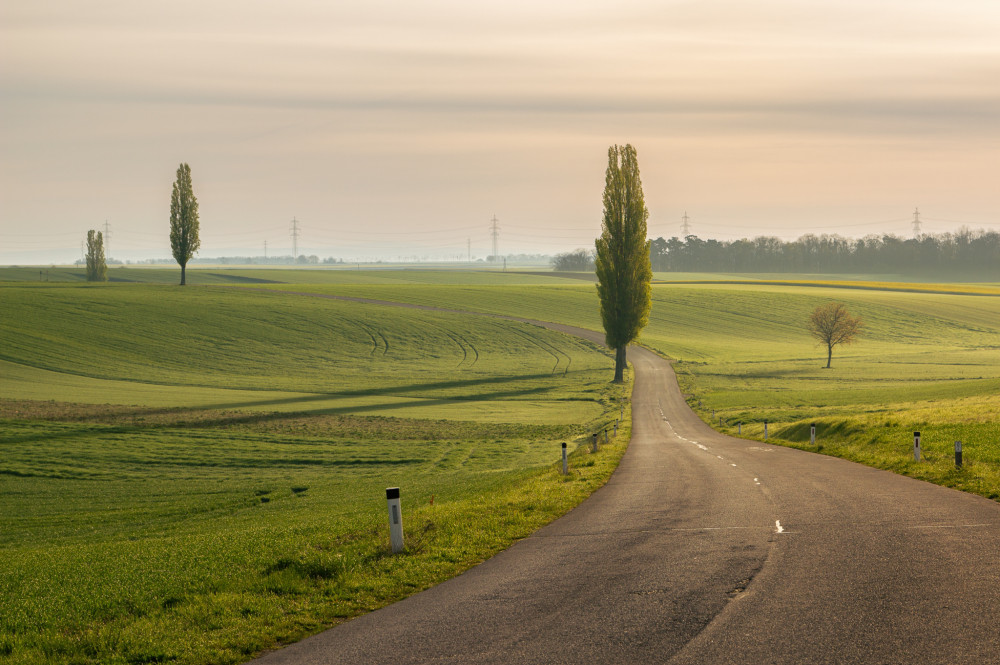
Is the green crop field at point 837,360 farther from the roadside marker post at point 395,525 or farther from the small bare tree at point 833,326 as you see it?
the roadside marker post at point 395,525

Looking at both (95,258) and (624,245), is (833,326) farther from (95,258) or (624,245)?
(95,258)

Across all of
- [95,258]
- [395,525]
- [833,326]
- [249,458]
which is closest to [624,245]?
[833,326]

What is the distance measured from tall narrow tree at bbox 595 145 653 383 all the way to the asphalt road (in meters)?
53.9

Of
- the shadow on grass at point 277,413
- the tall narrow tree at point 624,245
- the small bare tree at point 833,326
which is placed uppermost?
the tall narrow tree at point 624,245

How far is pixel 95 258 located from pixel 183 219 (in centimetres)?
3717

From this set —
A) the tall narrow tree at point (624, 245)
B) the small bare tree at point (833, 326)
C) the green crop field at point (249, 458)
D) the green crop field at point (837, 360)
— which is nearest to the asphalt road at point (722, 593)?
the green crop field at point (249, 458)

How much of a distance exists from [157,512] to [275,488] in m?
4.75

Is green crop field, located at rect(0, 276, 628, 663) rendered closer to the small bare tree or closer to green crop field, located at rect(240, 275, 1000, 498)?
green crop field, located at rect(240, 275, 1000, 498)

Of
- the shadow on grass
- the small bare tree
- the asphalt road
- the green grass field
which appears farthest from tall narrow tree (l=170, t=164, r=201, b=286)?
the asphalt road

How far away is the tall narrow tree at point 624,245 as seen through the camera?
7038 centimetres

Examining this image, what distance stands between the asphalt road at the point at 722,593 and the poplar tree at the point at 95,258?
138968 mm

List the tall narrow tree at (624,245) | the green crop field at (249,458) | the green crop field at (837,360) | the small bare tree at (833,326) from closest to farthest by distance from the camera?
the green crop field at (249,458) < the green crop field at (837,360) < the tall narrow tree at (624,245) < the small bare tree at (833,326)

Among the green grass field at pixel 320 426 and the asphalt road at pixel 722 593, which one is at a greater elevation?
the asphalt road at pixel 722 593

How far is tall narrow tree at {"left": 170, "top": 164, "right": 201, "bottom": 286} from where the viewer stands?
357ft
